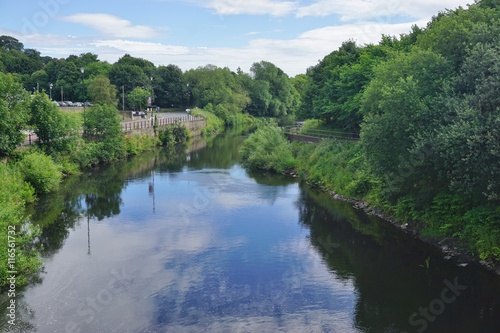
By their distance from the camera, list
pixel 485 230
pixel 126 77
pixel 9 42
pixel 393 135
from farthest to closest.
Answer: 1. pixel 9 42
2. pixel 126 77
3. pixel 393 135
4. pixel 485 230

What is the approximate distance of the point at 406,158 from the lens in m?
23.9

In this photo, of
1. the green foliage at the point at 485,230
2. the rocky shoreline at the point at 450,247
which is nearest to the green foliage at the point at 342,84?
the rocky shoreline at the point at 450,247

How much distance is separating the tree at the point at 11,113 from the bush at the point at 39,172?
57.4 inches

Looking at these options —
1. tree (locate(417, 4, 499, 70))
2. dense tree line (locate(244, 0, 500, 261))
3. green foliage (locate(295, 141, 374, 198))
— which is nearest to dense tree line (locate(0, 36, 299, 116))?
green foliage (locate(295, 141, 374, 198))

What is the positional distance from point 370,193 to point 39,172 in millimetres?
23746

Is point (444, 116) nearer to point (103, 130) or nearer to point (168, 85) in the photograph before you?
point (103, 130)

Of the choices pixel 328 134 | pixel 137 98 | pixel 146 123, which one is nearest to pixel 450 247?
pixel 328 134

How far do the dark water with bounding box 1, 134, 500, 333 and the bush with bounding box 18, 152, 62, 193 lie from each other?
130 cm

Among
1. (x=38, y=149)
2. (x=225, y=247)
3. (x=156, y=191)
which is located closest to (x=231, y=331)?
(x=225, y=247)

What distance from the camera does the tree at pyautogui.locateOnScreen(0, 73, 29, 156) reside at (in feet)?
104

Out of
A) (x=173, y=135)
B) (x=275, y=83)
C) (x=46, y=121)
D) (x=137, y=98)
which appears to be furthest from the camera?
(x=275, y=83)

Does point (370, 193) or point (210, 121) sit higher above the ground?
point (210, 121)

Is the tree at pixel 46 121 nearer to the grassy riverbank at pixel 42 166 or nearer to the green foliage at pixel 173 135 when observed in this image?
the grassy riverbank at pixel 42 166

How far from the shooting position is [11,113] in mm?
32500
